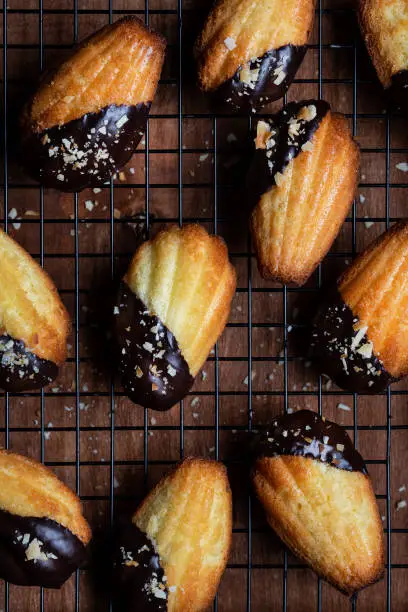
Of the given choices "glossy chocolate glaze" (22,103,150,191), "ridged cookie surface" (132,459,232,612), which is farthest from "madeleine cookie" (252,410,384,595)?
"glossy chocolate glaze" (22,103,150,191)

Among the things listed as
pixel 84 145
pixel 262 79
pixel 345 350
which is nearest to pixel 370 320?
pixel 345 350

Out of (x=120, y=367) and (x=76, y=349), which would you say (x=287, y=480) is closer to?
(x=120, y=367)

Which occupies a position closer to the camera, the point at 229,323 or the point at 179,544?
the point at 179,544

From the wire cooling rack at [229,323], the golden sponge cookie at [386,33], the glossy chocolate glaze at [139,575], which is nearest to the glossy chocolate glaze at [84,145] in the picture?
the wire cooling rack at [229,323]

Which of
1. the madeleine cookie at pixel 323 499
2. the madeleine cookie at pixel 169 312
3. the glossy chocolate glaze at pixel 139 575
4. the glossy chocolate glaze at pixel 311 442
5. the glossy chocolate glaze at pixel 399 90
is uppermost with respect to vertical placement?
the glossy chocolate glaze at pixel 399 90

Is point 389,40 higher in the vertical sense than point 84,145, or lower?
higher

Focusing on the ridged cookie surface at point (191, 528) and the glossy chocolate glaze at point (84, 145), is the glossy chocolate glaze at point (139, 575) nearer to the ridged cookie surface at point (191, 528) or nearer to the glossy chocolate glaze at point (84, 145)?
the ridged cookie surface at point (191, 528)

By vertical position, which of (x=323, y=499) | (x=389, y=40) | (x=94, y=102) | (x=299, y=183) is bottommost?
(x=323, y=499)

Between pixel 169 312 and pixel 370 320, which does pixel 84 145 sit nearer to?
pixel 169 312
